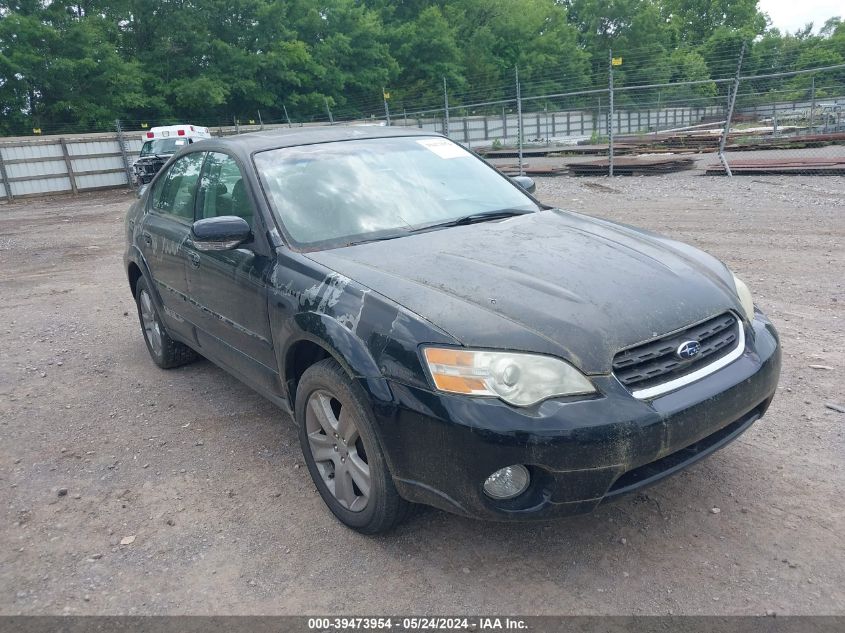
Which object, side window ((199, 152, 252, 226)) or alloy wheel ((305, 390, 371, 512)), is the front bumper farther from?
side window ((199, 152, 252, 226))

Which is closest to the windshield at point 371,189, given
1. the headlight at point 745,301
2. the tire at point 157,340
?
the headlight at point 745,301

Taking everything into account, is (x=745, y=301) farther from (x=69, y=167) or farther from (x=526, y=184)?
(x=69, y=167)

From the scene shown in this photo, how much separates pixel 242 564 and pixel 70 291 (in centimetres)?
655

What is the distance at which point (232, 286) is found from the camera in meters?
3.53

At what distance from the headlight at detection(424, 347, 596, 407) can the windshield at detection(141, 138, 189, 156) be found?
21065mm

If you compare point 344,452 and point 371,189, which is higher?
point 371,189

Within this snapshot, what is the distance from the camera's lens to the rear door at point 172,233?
4207 mm

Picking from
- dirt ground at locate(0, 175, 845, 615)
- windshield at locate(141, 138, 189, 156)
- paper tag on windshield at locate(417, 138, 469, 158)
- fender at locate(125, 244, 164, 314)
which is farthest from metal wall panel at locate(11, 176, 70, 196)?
paper tag on windshield at locate(417, 138, 469, 158)

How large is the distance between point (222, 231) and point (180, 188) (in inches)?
55.5

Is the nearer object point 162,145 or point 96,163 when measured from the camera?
point 162,145

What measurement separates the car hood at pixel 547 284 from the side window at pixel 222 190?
29.1 inches

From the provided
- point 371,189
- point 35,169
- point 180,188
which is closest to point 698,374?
point 371,189

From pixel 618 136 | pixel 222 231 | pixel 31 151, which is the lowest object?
pixel 618 136

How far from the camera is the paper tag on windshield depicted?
4.16 m
